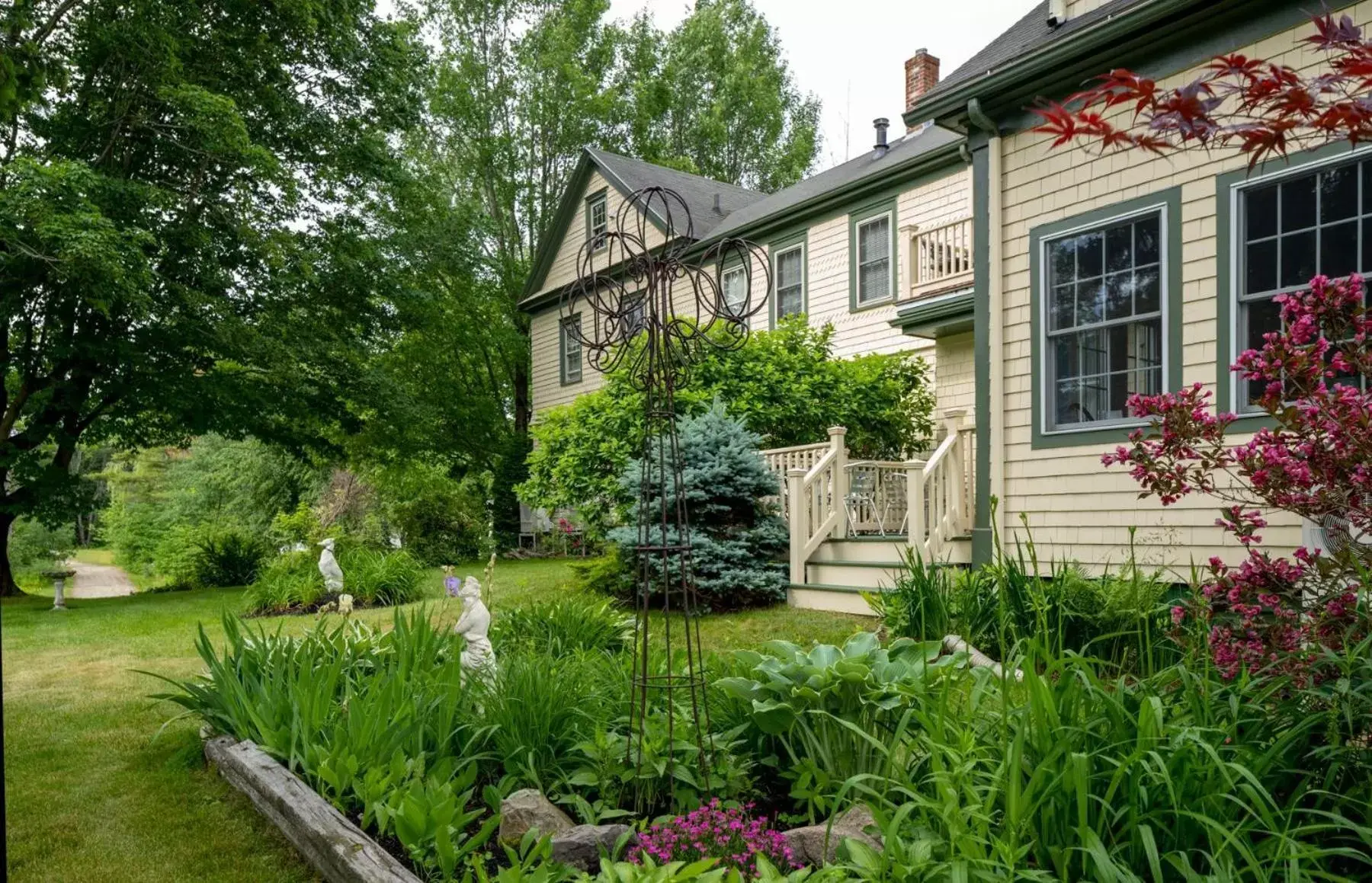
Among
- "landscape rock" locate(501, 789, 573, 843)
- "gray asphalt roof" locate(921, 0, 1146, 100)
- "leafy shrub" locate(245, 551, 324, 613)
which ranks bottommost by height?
"leafy shrub" locate(245, 551, 324, 613)

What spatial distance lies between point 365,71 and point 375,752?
46.3ft

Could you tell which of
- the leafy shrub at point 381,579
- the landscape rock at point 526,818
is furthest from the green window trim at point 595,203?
the landscape rock at point 526,818

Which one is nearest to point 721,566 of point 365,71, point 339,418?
point 339,418

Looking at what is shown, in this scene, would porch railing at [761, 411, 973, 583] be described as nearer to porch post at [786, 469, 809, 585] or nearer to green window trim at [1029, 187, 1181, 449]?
porch post at [786, 469, 809, 585]

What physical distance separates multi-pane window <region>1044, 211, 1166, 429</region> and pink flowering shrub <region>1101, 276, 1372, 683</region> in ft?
11.4

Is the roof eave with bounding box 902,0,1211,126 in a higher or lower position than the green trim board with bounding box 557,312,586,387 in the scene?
higher

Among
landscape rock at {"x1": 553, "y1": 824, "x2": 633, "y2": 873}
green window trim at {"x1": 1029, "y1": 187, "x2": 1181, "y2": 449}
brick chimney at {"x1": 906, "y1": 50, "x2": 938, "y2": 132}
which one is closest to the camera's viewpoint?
landscape rock at {"x1": 553, "y1": 824, "x2": 633, "y2": 873}

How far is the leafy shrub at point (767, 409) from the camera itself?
34.6 ft

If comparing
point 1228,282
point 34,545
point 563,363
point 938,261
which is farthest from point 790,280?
point 34,545

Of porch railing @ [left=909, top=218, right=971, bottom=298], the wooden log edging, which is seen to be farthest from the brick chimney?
the wooden log edging

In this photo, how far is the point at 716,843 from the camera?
116 inches

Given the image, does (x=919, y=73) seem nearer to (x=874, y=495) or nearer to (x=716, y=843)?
(x=874, y=495)

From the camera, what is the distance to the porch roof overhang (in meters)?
10.4

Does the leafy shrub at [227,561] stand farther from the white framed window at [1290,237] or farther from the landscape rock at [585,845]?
the white framed window at [1290,237]
